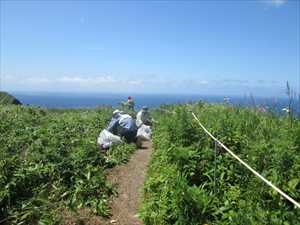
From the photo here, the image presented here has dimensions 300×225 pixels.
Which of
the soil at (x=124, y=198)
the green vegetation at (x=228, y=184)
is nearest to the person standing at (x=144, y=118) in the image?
the soil at (x=124, y=198)

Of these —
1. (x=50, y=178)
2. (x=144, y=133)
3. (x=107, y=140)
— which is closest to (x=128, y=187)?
(x=50, y=178)

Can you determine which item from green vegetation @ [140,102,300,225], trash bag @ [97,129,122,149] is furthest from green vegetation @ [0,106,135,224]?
green vegetation @ [140,102,300,225]

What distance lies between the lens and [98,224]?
6.51m

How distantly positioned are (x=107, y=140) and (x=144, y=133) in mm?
3694

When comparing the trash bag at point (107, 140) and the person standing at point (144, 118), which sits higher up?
the person standing at point (144, 118)

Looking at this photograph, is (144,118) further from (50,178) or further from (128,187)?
(50,178)

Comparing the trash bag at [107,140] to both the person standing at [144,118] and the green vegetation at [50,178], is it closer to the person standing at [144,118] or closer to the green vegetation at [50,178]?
the green vegetation at [50,178]

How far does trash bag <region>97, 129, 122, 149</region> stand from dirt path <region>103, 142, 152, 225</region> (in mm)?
875

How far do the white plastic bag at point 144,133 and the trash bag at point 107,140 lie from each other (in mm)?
2774

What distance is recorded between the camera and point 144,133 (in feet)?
50.9

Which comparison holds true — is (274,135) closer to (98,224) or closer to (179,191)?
(179,191)

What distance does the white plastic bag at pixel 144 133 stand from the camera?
15.1 metres

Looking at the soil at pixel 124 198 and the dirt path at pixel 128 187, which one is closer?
the soil at pixel 124 198

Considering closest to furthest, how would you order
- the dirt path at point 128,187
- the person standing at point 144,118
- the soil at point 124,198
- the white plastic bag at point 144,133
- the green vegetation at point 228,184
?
the green vegetation at point 228,184
the soil at point 124,198
the dirt path at point 128,187
the white plastic bag at point 144,133
the person standing at point 144,118
